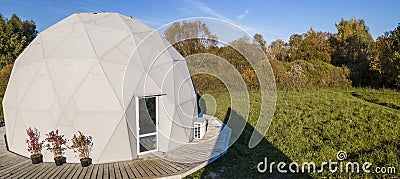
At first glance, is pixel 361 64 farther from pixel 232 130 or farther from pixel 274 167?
pixel 274 167

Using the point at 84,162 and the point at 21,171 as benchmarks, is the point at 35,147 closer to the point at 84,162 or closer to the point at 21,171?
the point at 21,171

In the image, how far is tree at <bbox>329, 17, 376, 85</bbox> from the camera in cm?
2180

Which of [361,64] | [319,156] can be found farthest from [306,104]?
[361,64]

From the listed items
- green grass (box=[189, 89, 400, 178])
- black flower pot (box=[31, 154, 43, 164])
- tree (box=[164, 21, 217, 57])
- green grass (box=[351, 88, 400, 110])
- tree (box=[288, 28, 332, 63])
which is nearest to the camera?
black flower pot (box=[31, 154, 43, 164])

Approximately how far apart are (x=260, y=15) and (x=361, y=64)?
14687mm

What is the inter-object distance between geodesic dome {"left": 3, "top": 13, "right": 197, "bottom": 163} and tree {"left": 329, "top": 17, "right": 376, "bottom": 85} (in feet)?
66.2

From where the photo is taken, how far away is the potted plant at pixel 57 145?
5.72m


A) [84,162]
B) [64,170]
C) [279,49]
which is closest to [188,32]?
[84,162]

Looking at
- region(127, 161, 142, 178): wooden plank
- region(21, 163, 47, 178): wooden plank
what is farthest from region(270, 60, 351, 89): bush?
region(21, 163, 47, 178): wooden plank

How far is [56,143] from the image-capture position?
225 inches

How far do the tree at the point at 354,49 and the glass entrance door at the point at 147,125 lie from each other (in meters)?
19.7

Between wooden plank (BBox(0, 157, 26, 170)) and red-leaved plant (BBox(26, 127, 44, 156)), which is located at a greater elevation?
red-leaved plant (BBox(26, 127, 44, 156))

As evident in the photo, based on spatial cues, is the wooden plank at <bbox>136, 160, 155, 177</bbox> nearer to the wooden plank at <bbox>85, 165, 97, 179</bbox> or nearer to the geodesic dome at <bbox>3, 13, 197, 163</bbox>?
the geodesic dome at <bbox>3, 13, 197, 163</bbox>

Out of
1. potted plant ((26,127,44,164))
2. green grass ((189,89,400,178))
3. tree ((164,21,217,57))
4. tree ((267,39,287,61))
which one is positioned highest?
tree ((267,39,287,61))
